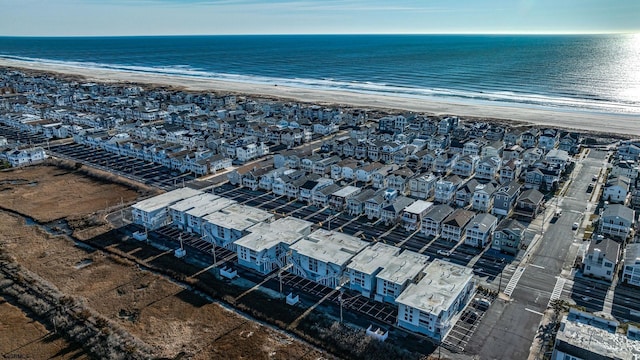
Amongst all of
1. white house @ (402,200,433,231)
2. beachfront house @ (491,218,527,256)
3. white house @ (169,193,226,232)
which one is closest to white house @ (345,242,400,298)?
white house @ (402,200,433,231)

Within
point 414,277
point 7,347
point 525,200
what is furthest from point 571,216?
point 7,347

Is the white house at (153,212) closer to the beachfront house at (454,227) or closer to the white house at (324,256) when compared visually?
the white house at (324,256)

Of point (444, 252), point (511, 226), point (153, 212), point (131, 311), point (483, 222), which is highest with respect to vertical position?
point (511, 226)

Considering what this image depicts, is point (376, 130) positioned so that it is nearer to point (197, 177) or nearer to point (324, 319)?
point (197, 177)

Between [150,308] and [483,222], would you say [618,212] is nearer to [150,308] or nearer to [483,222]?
[483,222]

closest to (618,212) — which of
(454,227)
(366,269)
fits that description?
(454,227)
